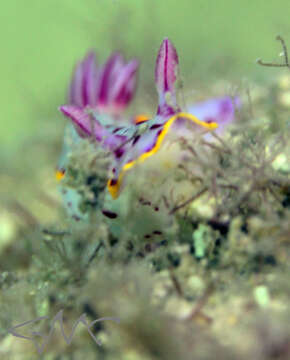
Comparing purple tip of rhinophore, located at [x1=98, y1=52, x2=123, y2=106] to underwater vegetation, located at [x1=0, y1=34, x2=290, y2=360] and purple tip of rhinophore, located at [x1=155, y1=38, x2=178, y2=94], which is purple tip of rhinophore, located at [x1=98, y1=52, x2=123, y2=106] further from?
purple tip of rhinophore, located at [x1=155, y1=38, x2=178, y2=94]

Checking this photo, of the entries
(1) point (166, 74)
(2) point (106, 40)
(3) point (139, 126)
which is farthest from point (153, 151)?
(2) point (106, 40)

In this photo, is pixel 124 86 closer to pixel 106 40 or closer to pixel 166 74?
pixel 166 74

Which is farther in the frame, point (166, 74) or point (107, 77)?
point (107, 77)

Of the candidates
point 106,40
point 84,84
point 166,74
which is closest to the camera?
point 166,74

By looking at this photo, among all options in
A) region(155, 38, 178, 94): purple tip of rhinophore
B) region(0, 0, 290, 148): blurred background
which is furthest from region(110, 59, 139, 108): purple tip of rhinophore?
region(155, 38, 178, 94): purple tip of rhinophore

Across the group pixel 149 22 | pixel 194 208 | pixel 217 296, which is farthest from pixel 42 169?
pixel 217 296

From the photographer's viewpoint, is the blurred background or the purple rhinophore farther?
the blurred background

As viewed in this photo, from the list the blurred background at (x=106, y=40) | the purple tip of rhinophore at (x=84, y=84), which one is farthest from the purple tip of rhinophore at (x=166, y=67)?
the blurred background at (x=106, y=40)
